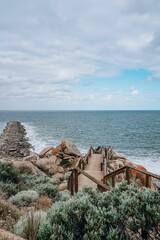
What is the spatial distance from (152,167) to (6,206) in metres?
19.6

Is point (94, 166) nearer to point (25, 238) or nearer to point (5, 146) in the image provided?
point (25, 238)

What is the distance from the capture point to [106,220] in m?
3.96

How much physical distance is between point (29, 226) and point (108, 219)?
128cm

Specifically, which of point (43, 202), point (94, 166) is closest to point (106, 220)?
point (43, 202)

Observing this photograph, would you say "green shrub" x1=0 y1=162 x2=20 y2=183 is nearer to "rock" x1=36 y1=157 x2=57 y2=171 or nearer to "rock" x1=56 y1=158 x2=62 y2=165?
"rock" x1=36 y1=157 x2=57 y2=171

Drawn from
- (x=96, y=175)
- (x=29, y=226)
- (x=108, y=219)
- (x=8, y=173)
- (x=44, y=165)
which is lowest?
(x=44, y=165)

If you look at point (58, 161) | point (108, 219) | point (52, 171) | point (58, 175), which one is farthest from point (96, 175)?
point (108, 219)

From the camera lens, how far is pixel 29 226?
4.07 m

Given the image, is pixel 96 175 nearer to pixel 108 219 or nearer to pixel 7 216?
pixel 7 216

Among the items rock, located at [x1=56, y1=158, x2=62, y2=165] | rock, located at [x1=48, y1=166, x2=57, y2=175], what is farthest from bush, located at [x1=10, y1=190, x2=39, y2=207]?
rock, located at [x1=56, y1=158, x2=62, y2=165]

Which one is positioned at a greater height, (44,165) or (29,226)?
(29,226)

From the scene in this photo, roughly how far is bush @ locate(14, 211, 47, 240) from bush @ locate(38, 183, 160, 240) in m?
0.21

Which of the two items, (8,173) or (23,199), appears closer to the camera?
(23,199)

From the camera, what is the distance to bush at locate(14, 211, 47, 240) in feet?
13.0
